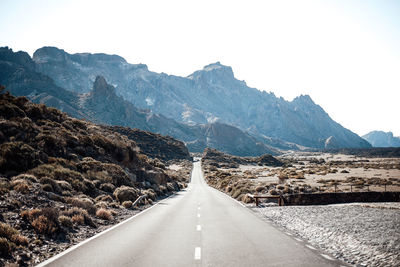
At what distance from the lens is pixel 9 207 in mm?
10312

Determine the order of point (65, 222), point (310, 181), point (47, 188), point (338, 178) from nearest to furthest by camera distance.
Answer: point (65, 222) → point (47, 188) → point (310, 181) → point (338, 178)

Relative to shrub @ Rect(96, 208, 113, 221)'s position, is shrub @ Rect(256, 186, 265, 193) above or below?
below

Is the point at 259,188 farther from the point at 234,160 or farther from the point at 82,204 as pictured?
the point at 234,160

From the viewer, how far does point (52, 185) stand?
51.6 ft

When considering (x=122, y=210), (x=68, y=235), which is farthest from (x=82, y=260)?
(x=122, y=210)

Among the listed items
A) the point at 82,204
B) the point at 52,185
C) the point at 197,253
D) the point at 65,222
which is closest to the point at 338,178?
the point at 82,204

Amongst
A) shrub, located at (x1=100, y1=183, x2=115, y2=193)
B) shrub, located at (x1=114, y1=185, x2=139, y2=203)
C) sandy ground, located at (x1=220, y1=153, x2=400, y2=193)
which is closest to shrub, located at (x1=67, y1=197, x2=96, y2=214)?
shrub, located at (x1=114, y1=185, x2=139, y2=203)

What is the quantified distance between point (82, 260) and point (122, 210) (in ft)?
38.5

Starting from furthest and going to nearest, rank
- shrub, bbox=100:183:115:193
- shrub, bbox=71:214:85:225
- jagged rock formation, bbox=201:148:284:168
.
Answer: jagged rock formation, bbox=201:148:284:168 < shrub, bbox=100:183:115:193 < shrub, bbox=71:214:85:225

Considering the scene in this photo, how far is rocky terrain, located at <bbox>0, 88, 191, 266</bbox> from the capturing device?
8.92 meters

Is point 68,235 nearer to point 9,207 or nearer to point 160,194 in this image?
point 9,207

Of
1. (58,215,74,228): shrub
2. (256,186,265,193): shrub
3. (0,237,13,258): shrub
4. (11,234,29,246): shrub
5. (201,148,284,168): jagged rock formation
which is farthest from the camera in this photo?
(201,148,284,168): jagged rock formation

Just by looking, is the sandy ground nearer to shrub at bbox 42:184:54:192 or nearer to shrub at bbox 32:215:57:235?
shrub at bbox 42:184:54:192

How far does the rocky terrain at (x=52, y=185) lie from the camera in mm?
8922
